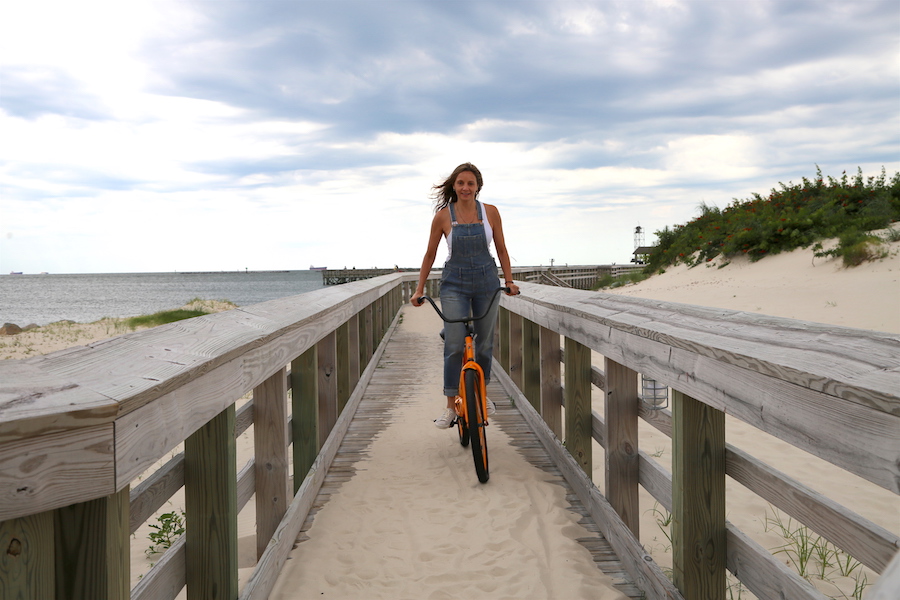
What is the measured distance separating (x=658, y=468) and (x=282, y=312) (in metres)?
1.95

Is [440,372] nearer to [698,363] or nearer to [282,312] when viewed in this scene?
[282,312]

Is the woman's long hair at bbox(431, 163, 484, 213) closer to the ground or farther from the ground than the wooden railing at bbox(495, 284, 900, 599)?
farther from the ground

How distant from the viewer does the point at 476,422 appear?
3857 millimetres

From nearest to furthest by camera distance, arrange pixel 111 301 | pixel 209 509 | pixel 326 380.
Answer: pixel 209 509 → pixel 326 380 → pixel 111 301

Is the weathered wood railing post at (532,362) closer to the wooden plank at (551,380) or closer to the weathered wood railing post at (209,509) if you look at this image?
the wooden plank at (551,380)

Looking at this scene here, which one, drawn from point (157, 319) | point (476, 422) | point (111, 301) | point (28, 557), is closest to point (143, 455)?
point (28, 557)

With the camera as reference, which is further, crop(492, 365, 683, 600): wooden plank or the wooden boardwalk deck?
the wooden boardwalk deck

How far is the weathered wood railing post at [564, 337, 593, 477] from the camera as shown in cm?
370

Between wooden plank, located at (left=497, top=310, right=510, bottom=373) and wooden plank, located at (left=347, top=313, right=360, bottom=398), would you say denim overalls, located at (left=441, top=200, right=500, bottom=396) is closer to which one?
wooden plank, located at (left=347, top=313, right=360, bottom=398)

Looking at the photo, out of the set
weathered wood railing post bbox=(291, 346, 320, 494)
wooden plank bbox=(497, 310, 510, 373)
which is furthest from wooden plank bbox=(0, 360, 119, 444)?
wooden plank bbox=(497, 310, 510, 373)

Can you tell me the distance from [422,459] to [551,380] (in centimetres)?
113

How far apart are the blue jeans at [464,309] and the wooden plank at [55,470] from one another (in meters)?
3.00

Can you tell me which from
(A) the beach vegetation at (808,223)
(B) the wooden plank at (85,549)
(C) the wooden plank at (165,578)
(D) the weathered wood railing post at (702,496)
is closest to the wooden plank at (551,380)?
(D) the weathered wood railing post at (702,496)

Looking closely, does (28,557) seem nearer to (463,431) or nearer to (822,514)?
(822,514)
